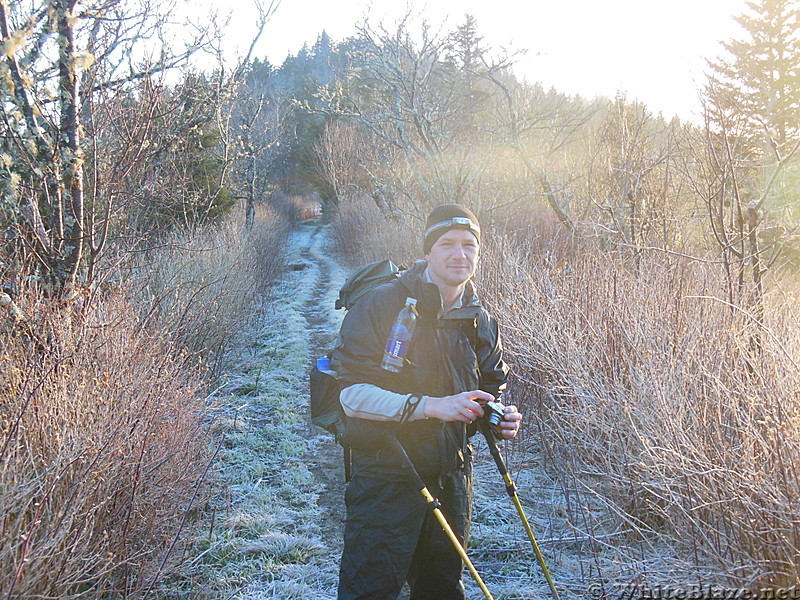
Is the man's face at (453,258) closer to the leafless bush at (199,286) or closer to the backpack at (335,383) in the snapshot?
the backpack at (335,383)

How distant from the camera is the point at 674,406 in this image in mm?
2934

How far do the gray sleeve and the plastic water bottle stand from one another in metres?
0.10

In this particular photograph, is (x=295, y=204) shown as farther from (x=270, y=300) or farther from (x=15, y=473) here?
(x=15, y=473)

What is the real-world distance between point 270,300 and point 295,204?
18162mm

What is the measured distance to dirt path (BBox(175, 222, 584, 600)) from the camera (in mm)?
3066

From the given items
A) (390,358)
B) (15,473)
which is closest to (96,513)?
(15,473)

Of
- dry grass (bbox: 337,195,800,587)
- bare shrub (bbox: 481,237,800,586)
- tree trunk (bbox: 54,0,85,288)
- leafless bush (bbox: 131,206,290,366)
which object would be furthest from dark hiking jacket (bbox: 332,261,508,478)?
leafless bush (bbox: 131,206,290,366)

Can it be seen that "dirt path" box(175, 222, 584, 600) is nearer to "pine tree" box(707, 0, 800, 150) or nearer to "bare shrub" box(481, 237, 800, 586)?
"bare shrub" box(481, 237, 800, 586)

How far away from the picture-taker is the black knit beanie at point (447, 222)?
7.23ft

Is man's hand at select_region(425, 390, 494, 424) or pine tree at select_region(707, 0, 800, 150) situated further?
pine tree at select_region(707, 0, 800, 150)

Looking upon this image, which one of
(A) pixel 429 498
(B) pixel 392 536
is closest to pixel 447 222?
(A) pixel 429 498

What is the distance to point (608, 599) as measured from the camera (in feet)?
8.88

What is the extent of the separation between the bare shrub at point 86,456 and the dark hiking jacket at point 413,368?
1.12m

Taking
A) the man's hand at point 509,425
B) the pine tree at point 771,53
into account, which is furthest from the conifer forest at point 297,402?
the pine tree at point 771,53
